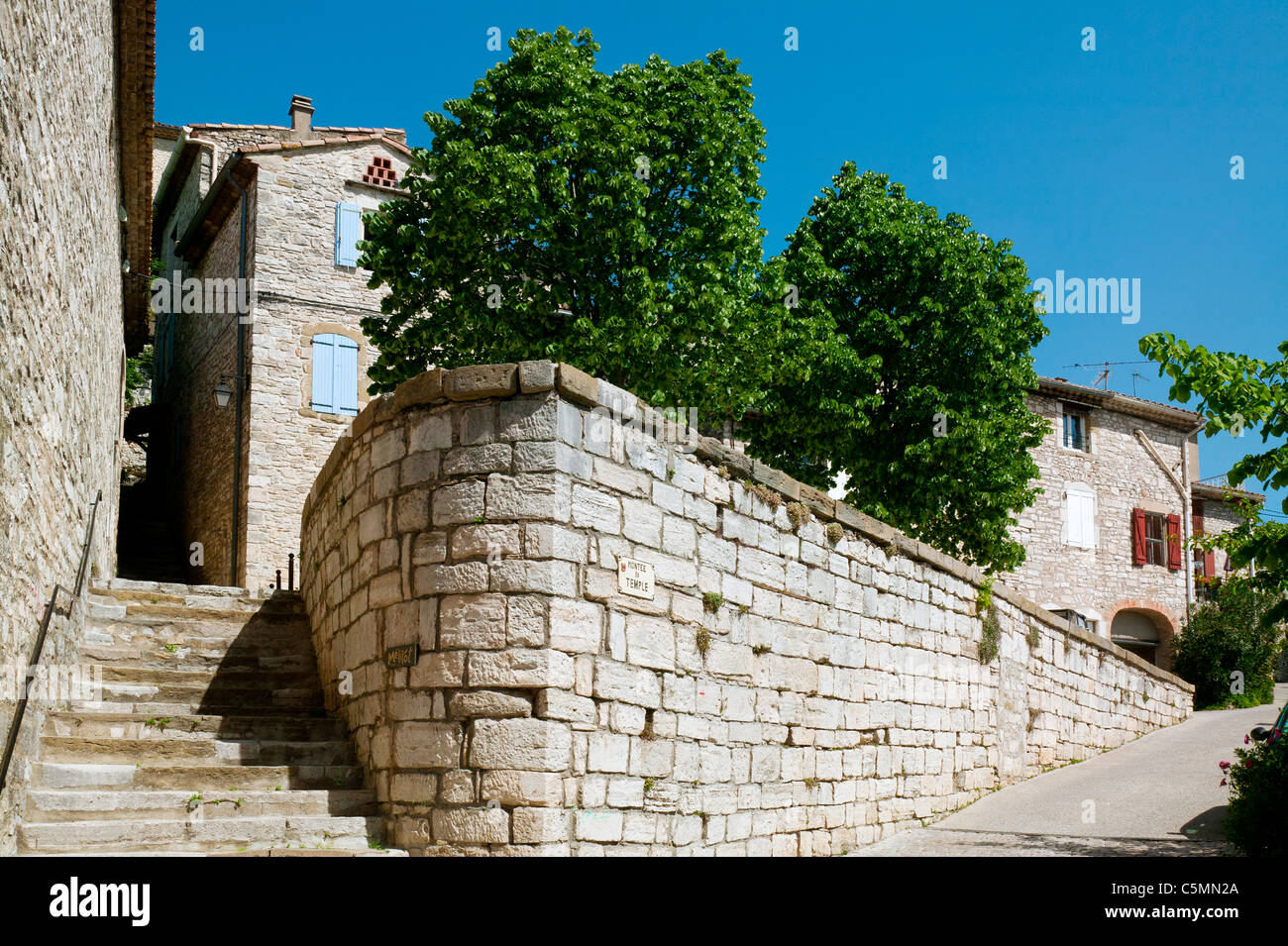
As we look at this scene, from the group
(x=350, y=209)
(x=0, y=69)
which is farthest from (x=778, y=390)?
(x=0, y=69)

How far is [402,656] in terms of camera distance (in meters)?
6.89

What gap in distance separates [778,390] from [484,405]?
995 cm

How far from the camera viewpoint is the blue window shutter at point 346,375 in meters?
18.5

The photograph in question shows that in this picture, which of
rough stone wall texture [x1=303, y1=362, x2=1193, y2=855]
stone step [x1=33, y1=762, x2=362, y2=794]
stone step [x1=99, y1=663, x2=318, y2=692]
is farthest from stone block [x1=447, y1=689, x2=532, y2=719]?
stone step [x1=99, y1=663, x2=318, y2=692]

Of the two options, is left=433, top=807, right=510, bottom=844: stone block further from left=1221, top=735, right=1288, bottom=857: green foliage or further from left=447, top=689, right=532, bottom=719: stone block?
left=1221, top=735, right=1288, bottom=857: green foliage

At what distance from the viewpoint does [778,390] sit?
648 inches

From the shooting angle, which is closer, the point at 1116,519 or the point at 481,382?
the point at 481,382

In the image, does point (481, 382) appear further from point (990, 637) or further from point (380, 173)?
point (380, 173)

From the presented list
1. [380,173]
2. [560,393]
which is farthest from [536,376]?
[380,173]

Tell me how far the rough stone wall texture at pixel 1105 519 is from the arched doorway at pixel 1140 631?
1.03 feet

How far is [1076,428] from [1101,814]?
18394 mm

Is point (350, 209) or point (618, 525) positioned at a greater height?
point (350, 209)

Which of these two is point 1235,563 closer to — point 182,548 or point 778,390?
point 778,390

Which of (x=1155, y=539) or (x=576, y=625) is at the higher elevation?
(x=1155, y=539)
